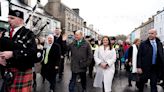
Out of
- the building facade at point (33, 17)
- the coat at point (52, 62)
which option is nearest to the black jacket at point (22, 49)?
the building facade at point (33, 17)

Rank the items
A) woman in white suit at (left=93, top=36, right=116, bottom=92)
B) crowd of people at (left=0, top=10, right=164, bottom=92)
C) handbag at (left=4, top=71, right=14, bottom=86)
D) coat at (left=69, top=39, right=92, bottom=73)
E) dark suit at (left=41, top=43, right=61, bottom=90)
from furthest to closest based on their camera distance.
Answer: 1. dark suit at (left=41, top=43, right=61, bottom=90)
2. coat at (left=69, top=39, right=92, bottom=73)
3. woman in white suit at (left=93, top=36, right=116, bottom=92)
4. handbag at (left=4, top=71, right=14, bottom=86)
5. crowd of people at (left=0, top=10, right=164, bottom=92)

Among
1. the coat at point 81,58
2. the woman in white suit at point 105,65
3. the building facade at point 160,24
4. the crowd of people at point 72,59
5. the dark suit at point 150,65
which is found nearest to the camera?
the crowd of people at point 72,59

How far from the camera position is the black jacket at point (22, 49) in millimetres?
3914

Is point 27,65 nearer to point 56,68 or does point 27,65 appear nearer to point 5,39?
point 5,39

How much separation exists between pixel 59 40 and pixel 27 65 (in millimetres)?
6155

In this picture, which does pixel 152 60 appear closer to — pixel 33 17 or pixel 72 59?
pixel 72 59

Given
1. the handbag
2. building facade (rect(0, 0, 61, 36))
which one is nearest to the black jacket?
the handbag

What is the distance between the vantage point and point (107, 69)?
25.3 feet

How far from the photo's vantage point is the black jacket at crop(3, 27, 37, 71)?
391 cm

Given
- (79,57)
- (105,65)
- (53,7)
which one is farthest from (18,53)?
(53,7)

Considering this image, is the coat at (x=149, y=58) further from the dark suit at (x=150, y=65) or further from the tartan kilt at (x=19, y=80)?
the tartan kilt at (x=19, y=80)

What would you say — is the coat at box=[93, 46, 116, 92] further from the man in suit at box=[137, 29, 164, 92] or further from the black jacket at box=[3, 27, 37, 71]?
the black jacket at box=[3, 27, 37, 71]

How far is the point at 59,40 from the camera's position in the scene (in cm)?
1032

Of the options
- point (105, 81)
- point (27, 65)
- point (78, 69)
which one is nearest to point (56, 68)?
point (78, 69)
